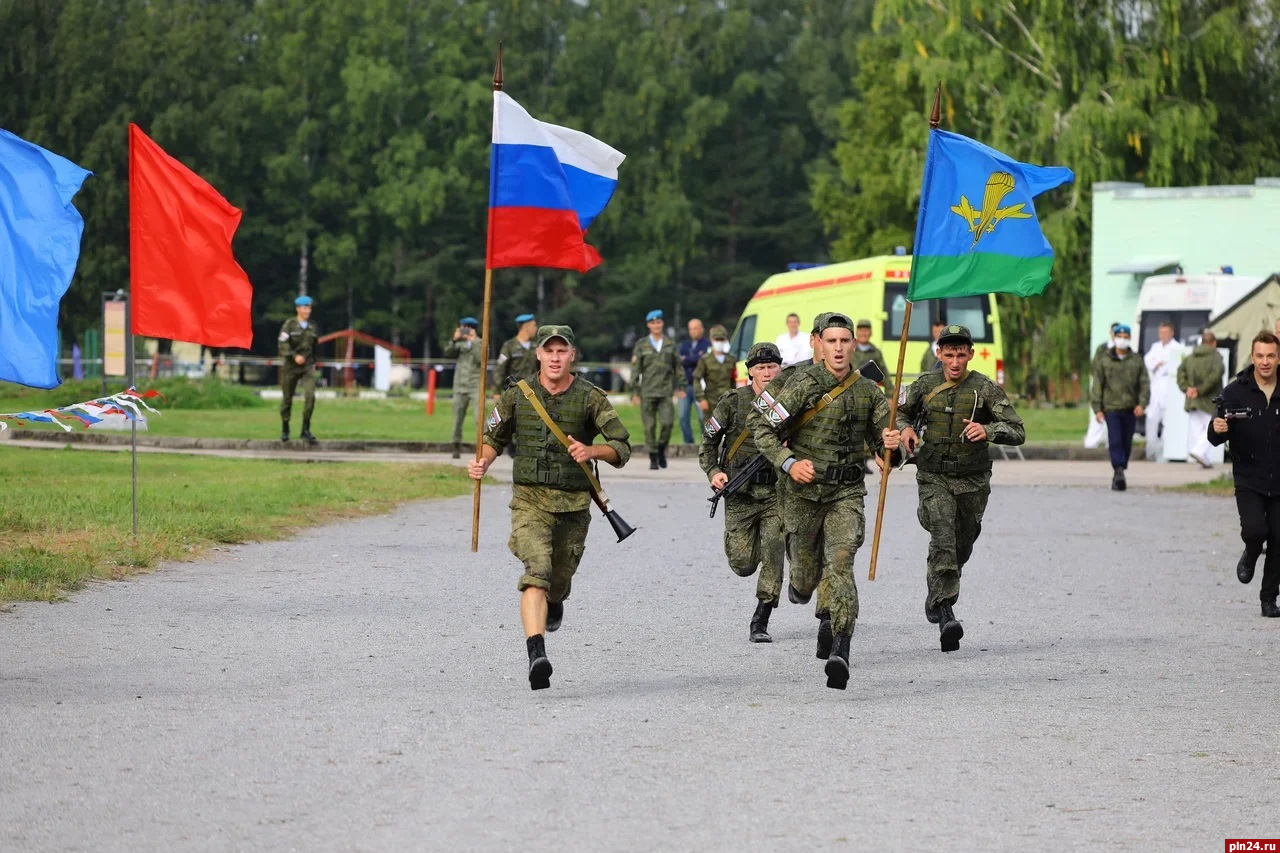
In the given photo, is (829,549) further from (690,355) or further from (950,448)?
(690,355)

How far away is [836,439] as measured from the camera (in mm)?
9578

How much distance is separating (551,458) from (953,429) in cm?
248

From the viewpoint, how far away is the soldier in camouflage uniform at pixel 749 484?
11109 mm

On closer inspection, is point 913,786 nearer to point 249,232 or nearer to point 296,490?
point 296,490

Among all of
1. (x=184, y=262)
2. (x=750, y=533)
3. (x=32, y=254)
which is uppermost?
(x=184, y=262)

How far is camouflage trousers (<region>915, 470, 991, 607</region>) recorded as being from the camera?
10602 millimetres

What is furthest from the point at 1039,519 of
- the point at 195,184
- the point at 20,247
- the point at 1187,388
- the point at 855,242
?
the point at 855,242

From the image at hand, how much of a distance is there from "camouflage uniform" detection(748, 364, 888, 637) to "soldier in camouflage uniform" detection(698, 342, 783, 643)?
4.12 ft

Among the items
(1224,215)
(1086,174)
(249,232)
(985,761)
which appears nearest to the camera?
(985,761)

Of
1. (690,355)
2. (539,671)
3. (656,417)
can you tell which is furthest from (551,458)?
(690,355)

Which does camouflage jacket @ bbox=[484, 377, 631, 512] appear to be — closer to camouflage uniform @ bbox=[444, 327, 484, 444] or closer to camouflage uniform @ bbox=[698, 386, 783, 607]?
camouflage uniform @ bbox=[698, 386, 783, 607]

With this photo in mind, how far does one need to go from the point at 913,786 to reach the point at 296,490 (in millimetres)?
A: 13095

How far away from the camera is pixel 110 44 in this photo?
6612 centimetres

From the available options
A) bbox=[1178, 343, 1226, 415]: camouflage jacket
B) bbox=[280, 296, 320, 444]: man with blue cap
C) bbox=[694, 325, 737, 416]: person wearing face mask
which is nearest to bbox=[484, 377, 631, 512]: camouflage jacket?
bbox=[1178, 343, 1226, 415]: camouflage jacket
